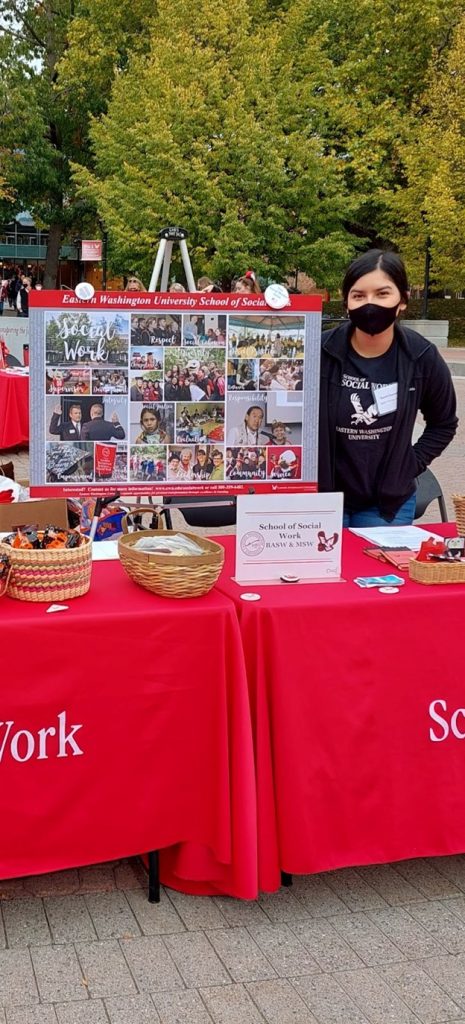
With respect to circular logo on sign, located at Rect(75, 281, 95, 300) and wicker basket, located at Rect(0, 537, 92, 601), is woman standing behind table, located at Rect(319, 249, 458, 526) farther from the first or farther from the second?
wicker basket, located at Rect(0, 537, 92, 601)

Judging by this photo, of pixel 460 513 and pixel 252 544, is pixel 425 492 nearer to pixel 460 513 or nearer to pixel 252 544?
pixel 460 513

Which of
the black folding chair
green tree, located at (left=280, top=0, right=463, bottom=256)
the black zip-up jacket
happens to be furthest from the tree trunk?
the black zip-up jacket

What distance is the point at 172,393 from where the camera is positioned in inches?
130

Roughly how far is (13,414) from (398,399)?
7757 millimetres

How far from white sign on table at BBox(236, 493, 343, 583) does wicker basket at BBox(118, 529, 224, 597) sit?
0.13 m

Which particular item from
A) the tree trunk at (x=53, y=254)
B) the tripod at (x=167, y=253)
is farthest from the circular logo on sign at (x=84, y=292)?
the tree trunk at (x=53, y=254)

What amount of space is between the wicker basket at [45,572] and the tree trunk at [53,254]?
35.9 meters

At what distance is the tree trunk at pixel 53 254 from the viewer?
1467 inches

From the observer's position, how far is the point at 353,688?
2.83 meters

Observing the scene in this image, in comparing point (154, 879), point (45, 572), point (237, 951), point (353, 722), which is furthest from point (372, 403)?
point (237, 951)

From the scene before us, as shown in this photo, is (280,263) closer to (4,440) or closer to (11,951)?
(4,440)

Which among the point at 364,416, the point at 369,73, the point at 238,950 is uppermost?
the point at 369,73

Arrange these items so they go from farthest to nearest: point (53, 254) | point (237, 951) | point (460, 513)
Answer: point (53, 254)
point (460, 513)
point (237, 951)

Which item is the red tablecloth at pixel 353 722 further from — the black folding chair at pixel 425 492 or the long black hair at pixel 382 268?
the black folding chair at pixel 425 492
